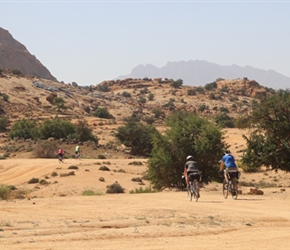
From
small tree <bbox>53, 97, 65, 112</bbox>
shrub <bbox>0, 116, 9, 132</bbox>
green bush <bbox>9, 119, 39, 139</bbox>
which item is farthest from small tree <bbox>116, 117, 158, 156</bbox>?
small tree <bbox>53, 97, 65, 112</bbox>

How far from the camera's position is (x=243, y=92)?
13350 cm

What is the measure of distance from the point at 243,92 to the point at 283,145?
104 meters

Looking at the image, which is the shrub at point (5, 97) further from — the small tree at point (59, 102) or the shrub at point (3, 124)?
the shrub at point (3, 124)

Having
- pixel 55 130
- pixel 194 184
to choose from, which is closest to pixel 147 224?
pixel 194 184

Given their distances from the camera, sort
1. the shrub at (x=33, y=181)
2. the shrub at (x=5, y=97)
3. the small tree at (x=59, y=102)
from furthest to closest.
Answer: the small tree at (x=59, y=102) < the shrub at (x=5, y=97) < the shrub at (x=33, y=181)

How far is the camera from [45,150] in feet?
186

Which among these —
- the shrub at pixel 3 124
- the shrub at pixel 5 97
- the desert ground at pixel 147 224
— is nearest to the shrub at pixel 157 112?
the shrub at pixel 5 97

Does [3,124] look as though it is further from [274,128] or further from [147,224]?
[147,224]

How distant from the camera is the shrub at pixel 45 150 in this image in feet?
185

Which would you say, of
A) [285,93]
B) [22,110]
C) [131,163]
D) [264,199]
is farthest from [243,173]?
[22,110]

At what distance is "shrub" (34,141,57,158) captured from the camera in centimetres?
5647

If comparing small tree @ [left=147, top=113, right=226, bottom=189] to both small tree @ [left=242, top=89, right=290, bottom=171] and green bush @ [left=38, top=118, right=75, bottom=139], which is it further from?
green bush @ [left=38, top=118, right=75, bottom=139]

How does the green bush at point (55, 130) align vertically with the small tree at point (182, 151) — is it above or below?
above

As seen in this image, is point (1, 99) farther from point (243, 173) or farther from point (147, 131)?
point (243, 173)
